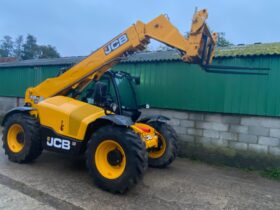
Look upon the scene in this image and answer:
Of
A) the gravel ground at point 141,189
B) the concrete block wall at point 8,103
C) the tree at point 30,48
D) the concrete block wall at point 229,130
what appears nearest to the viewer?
the gravel ground at point 141,189

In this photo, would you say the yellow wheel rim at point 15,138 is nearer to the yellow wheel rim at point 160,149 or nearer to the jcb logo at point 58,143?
the jcb logo at point 58,143

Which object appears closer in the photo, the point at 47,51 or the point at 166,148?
the point at 166,148

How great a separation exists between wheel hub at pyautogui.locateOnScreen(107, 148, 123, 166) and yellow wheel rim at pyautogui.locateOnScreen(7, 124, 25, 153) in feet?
7.75

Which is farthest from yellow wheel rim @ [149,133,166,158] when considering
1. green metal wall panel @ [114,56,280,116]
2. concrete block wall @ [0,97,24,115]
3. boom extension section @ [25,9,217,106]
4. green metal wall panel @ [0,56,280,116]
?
concrete block wall @ [0,97,24,115]

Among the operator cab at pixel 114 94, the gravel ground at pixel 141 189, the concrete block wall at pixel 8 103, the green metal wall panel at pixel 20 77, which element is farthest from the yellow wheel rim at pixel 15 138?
the concrete block wall at pixel 8 103

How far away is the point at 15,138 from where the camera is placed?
249 inches

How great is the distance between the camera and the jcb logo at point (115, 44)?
5.69 m

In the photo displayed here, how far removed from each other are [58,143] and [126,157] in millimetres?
1622

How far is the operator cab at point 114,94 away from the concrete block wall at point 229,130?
179 cm

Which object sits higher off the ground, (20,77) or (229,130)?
(20,77)

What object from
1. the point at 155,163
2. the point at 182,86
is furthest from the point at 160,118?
the point at 182,86

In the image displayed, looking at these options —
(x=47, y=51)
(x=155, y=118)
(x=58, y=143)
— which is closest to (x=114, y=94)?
(x=155, y=118)

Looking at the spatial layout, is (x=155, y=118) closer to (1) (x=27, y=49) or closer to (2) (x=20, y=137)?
(2) (x=20, y=137)

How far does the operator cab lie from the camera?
575 cm
